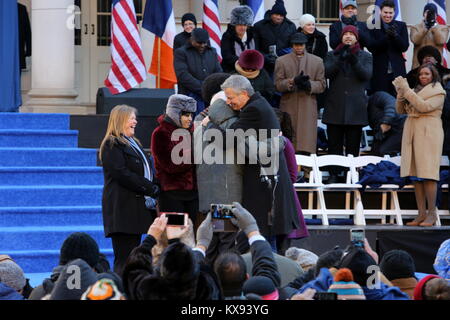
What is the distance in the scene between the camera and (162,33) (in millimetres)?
18203

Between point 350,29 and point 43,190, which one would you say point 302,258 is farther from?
point 350,29

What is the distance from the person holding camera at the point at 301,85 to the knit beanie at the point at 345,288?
896 cm

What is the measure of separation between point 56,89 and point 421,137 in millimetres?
5465

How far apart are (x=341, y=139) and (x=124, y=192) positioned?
15.9 ft

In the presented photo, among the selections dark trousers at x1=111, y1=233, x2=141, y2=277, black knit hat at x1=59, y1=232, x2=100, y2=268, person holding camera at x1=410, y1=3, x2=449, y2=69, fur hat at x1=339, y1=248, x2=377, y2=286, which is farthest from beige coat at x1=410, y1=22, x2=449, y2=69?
fur hat at x1=339, y1=248, x2=377, y2=286

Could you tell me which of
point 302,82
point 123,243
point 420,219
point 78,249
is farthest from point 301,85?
point 78,249

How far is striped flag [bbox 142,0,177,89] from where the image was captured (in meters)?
18.2

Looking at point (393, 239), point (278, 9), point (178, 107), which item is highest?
point (278, 9)

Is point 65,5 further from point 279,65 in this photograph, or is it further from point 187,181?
point 187,181

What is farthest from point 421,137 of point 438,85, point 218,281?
point 218,281

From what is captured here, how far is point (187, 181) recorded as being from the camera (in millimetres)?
12586

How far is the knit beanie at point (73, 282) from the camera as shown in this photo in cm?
754

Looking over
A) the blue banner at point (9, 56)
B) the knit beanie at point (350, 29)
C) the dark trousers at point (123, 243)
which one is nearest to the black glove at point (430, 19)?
the knit beanie at point (350, 29)

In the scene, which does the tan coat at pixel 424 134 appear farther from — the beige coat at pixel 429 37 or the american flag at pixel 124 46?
the american flag at pixel 124 46
